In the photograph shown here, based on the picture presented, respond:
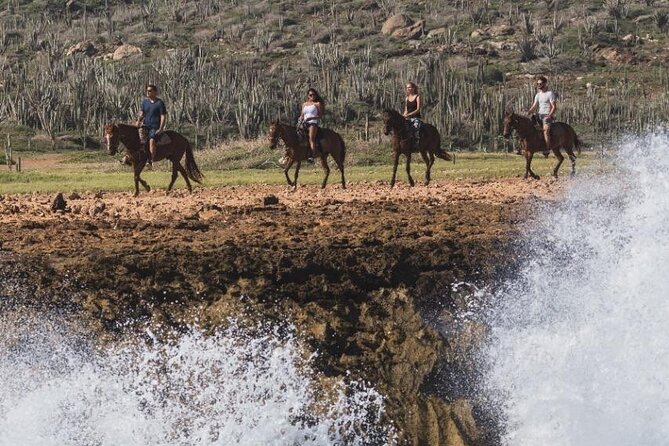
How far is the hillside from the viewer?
5619 centimetres

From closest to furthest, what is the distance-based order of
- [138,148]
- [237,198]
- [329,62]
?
1. [237,198]
2. [138,148]
3. [329,62]

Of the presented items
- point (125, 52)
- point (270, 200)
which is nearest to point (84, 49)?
point (125, 52)

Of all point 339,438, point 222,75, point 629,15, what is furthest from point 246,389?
point 629,15

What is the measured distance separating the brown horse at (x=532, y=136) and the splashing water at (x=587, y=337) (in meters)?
9.68

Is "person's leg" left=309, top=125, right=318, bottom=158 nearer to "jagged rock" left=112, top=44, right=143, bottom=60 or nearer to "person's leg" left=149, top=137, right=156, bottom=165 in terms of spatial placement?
"person's leg" left=149, top=137, right=156, bottom=165

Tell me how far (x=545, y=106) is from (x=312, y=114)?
498cm

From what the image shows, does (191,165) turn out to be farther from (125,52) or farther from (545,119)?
(125,52)

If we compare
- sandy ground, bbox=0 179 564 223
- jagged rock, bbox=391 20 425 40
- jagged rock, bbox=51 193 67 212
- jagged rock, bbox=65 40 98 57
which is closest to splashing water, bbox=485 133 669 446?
sandy ground, bbox=0 179 564 223

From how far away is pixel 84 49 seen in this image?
243 feet

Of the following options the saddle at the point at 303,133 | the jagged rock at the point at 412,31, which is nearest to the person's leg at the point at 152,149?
the saddle at the point at 303,133

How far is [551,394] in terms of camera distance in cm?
1119

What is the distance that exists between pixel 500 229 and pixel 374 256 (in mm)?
2684

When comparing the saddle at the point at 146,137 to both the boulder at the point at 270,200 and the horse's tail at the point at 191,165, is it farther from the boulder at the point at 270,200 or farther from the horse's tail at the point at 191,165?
the boulder at the point at 270,200

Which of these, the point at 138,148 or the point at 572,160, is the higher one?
the point at 138,148
